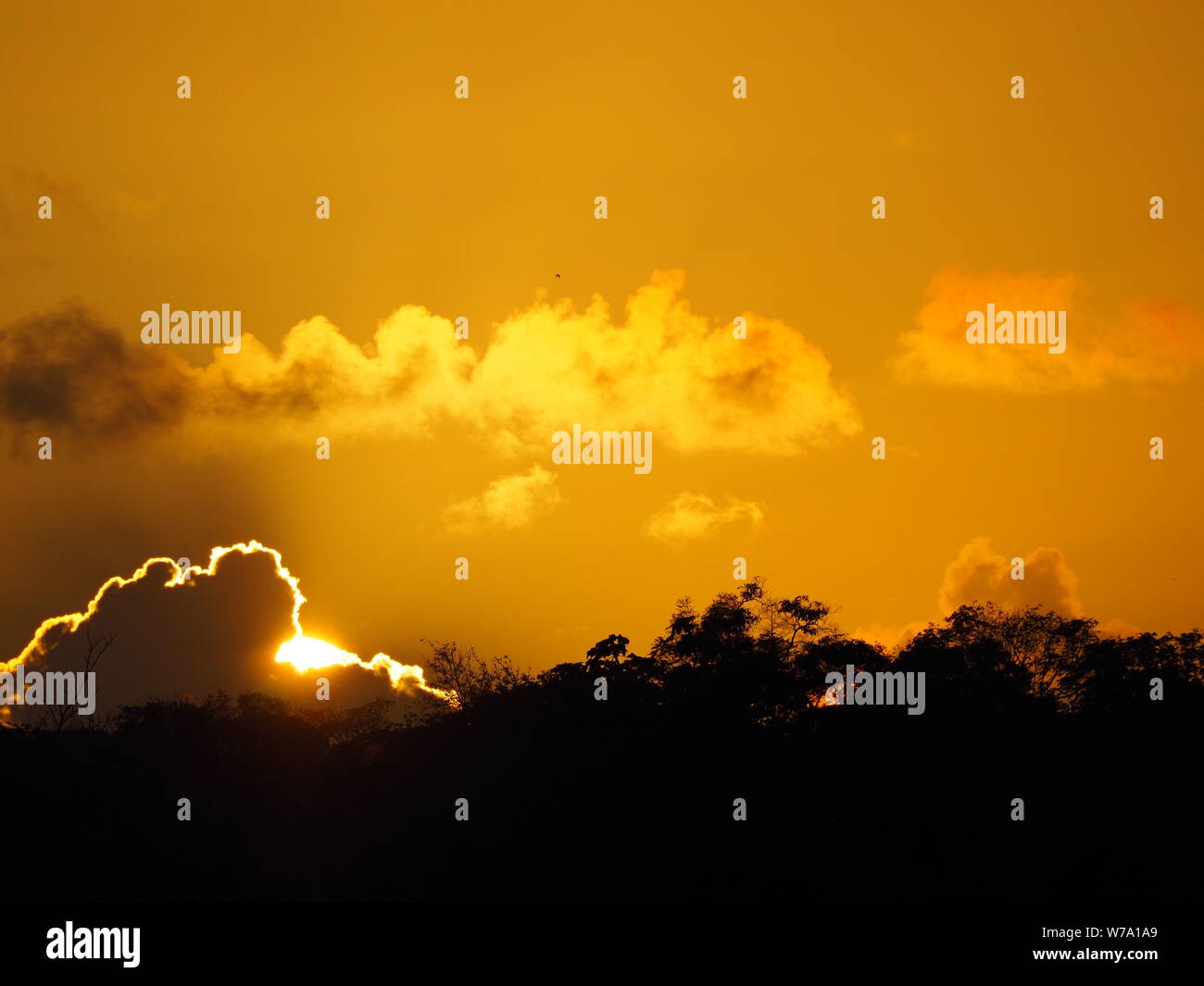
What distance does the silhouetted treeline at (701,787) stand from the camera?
6209 cm

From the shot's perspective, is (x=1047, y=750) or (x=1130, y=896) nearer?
(x=1130, y=896)

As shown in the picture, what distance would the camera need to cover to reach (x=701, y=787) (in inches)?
2591

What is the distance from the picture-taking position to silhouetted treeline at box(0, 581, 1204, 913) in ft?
204

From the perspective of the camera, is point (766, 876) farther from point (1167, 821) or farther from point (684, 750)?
point (1167, 821)
